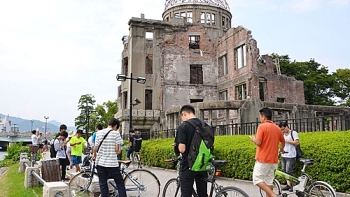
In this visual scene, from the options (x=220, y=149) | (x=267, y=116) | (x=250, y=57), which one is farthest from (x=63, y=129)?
(x=250, y=57)

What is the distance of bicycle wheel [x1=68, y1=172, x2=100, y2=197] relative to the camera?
778 centimetres

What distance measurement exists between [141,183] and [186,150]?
2464 mm

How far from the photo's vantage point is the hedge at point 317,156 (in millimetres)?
8430

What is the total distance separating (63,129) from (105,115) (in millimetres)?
43384

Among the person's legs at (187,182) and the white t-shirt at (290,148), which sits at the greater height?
the white t-shirt at (290,148)

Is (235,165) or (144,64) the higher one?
(144,64)

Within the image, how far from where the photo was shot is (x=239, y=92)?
36031mm

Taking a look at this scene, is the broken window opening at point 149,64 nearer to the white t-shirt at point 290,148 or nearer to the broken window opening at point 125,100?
the broken window opening at point 125,100

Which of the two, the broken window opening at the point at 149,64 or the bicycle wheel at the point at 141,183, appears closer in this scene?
the bicycle wheel at the point at 141,183

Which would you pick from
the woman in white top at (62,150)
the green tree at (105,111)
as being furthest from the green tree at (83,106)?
the woman in white top at (62,150)

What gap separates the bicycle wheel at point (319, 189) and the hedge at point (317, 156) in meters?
1.74

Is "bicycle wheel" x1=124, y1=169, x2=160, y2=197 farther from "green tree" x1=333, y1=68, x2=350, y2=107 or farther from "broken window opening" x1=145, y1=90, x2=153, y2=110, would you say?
"green tree" x1=333, y1=68, x2=350, y2=107

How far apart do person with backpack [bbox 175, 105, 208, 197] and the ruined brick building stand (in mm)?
26297

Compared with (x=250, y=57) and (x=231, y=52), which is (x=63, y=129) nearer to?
(x=250, y=57)
